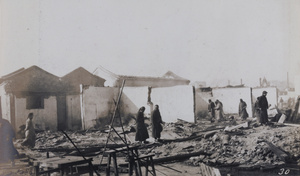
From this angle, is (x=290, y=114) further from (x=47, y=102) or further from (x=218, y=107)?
(x=47, y=102)

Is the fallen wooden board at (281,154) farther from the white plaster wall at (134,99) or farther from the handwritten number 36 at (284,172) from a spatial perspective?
the white plaster wall at (134,99)

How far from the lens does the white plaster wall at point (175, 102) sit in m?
14.9

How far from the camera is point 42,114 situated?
14.4 metres

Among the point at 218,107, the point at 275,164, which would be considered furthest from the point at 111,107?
the point at 275,164

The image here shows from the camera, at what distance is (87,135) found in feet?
42.0

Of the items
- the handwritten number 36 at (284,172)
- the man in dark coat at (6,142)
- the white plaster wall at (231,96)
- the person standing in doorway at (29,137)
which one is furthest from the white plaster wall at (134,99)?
the handwritten number 36 at (284,172)

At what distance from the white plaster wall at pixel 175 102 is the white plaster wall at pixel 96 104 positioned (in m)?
2.94

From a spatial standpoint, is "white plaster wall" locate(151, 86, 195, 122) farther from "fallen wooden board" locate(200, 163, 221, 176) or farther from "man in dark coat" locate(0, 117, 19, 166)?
"man in dark coat" locate(0, 117, 19, 166)

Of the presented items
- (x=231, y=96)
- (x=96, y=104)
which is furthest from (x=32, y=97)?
(x=231, y=96)

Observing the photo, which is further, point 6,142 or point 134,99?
point 134,99

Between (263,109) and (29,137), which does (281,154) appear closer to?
(263,109)

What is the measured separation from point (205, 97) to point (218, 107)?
4.92 m

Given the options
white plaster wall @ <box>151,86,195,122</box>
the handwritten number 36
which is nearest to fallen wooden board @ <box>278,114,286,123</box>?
white plaster wall @ <box>151,86,195,122</box>

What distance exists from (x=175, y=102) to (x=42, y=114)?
7957mm
